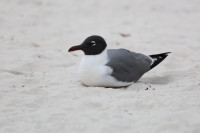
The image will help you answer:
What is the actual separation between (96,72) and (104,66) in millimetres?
124

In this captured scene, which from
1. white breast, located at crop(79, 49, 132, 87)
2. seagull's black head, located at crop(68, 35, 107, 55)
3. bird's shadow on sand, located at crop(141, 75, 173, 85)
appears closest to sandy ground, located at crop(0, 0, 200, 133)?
bird's shadow on sand, located at crop(141, 75, 173, 85)

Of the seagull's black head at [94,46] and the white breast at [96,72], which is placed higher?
the seagull's black head at [94,46]

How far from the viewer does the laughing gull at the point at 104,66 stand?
530cm

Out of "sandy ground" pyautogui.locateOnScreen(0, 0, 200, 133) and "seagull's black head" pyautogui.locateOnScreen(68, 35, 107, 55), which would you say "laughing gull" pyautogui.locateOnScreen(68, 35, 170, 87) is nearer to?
"seagull's black head" pyautogui.locateOnScreen(68, 35, 107, 55)

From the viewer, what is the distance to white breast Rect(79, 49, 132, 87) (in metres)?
5.28

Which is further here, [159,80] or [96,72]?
[159,80]

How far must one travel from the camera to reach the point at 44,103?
4.66 metres

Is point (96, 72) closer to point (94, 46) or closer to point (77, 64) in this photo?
point (94, 46)

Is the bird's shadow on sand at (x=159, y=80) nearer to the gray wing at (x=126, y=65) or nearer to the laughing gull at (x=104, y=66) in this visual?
the gray wing at (x=126, y=65)

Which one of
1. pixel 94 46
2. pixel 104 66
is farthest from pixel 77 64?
pixel 104 66

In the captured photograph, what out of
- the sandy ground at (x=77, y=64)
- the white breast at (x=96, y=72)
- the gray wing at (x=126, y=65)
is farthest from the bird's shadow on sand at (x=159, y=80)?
the white breast at (x=96, y=72)

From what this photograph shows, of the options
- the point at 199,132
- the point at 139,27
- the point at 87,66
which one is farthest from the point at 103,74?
the point at 139,27

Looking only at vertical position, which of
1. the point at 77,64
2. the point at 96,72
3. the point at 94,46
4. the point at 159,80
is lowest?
the point at 77,64

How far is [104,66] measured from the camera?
532 cm
